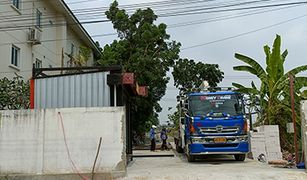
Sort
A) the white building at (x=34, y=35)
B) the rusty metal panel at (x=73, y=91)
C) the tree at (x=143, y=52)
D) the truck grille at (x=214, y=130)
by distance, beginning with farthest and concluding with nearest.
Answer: the tree at (x=143, y=52), the white building at (x=34, y=35), the truck grille at (x=214, y=130), the rusty metal panel at (x=73, y=91)

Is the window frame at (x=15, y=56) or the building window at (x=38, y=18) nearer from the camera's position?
the window frame at (x=15, y=56)

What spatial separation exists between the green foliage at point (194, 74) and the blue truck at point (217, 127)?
21367 millimetres

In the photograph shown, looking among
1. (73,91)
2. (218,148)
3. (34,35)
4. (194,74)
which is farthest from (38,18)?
(194,74)

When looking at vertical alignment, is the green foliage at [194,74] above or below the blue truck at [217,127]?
above

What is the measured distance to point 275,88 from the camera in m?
16.8

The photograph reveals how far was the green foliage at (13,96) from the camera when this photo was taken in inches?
592

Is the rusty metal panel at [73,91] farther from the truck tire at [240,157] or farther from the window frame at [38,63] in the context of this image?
the window frame at [38,63]

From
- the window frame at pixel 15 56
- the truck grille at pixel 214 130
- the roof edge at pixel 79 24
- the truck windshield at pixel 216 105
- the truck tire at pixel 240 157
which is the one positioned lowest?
the truck tire at pixel 240 157

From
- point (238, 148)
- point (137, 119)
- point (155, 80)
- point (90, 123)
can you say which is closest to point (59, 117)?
point (90, 123)

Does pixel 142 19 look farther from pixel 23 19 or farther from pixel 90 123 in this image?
pixel 90 123

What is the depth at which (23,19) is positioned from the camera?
1988 cm

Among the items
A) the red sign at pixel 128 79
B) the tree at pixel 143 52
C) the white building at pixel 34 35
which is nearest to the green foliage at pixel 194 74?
the tree at pixel 143 52

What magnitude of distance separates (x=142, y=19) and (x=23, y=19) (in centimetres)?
1058

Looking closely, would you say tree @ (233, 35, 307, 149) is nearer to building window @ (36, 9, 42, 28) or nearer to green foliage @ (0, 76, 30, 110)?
green foliage @ (0, 76, 30, 110)
